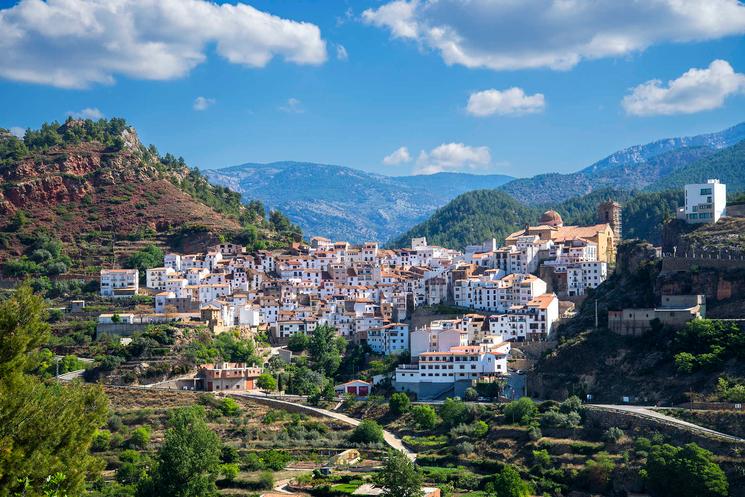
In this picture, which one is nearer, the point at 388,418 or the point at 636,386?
the point at 636,386

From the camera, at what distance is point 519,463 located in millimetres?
40281

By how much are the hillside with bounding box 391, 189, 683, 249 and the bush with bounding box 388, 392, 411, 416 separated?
42524 millimetres

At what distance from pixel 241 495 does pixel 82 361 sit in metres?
18.8

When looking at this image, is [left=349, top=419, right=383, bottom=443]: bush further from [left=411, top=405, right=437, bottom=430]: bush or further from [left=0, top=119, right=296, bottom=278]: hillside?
[left=0, top=119, right=296, bottom=278]: hillside

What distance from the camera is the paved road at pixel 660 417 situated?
36.8 m

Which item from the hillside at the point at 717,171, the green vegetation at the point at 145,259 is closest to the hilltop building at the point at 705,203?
the green vegetation at the point at 145,259

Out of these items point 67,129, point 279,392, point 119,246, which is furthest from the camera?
point 67,129

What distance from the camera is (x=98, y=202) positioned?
79.6 m

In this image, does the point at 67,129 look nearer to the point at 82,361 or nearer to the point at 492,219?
the point at 82,361

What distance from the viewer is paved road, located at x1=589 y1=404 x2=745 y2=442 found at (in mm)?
36812

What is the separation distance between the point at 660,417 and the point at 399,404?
13.5 metres

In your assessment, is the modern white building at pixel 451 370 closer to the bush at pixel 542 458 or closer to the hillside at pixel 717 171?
the bush at pixel 542 458

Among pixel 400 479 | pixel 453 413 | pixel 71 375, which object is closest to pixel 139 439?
pixel 71 375

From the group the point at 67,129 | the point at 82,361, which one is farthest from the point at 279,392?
the point at 67,129
